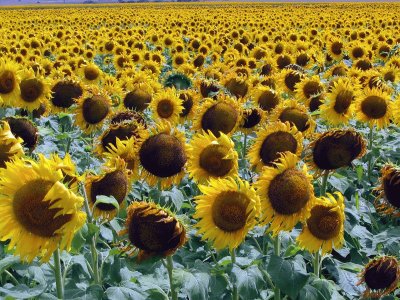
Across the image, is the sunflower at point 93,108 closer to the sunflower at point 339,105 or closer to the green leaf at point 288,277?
the sunflower at point 339,105

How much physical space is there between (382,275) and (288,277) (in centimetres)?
61

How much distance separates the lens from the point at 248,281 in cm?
300

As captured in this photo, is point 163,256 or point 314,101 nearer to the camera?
point 163,256

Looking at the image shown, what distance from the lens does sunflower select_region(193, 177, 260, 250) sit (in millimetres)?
2863

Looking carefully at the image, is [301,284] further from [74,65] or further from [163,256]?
[74,65]

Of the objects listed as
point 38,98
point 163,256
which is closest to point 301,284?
point 163,256

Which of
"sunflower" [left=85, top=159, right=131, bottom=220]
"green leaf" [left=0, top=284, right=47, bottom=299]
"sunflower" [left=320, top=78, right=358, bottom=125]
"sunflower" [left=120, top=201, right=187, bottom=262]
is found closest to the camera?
"sunflower" [left=120, top=201, right=187, bottom=262]

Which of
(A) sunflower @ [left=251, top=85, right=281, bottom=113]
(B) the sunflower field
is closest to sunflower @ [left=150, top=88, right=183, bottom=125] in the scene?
(B) the sunflower field

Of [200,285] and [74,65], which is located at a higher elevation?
[200,285]

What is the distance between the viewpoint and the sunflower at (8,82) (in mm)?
6582

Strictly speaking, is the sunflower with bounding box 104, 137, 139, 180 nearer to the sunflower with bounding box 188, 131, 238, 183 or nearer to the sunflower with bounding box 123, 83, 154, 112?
the sunflower with bounding box 188, 131, 238, 183

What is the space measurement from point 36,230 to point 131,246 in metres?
0.55

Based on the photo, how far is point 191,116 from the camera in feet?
19.3

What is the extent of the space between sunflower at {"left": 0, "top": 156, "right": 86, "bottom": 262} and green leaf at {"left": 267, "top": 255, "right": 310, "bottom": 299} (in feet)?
3.40
